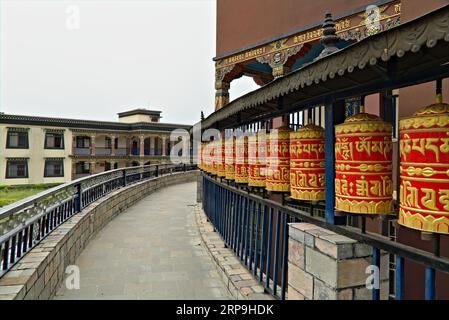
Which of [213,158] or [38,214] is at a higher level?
[213,158]

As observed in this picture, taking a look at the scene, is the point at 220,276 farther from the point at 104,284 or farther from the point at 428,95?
the point at 428,95

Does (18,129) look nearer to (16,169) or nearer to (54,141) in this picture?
(54,141)

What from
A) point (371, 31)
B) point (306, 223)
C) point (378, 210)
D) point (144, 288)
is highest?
point (371, 31)

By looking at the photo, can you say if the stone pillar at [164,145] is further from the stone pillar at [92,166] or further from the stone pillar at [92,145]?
the stone pillar at [92,166]

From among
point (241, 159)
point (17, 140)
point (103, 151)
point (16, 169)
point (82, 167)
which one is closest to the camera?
point (241, 159)

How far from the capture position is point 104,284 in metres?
4.53

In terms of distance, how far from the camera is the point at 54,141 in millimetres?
31797

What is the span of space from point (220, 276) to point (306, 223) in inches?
94.2

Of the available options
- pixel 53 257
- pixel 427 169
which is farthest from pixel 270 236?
pixel 53 257

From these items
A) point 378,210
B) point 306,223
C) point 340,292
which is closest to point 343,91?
point 378,210

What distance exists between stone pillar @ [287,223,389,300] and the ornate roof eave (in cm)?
129

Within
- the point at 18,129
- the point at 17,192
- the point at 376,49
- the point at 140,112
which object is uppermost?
the point at 140,112

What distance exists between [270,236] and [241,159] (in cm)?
125

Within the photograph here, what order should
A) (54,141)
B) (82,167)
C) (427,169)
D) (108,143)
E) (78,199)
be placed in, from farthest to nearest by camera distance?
(108,143) < (82,167) < (54,141) < (78,199) < (427,169)
